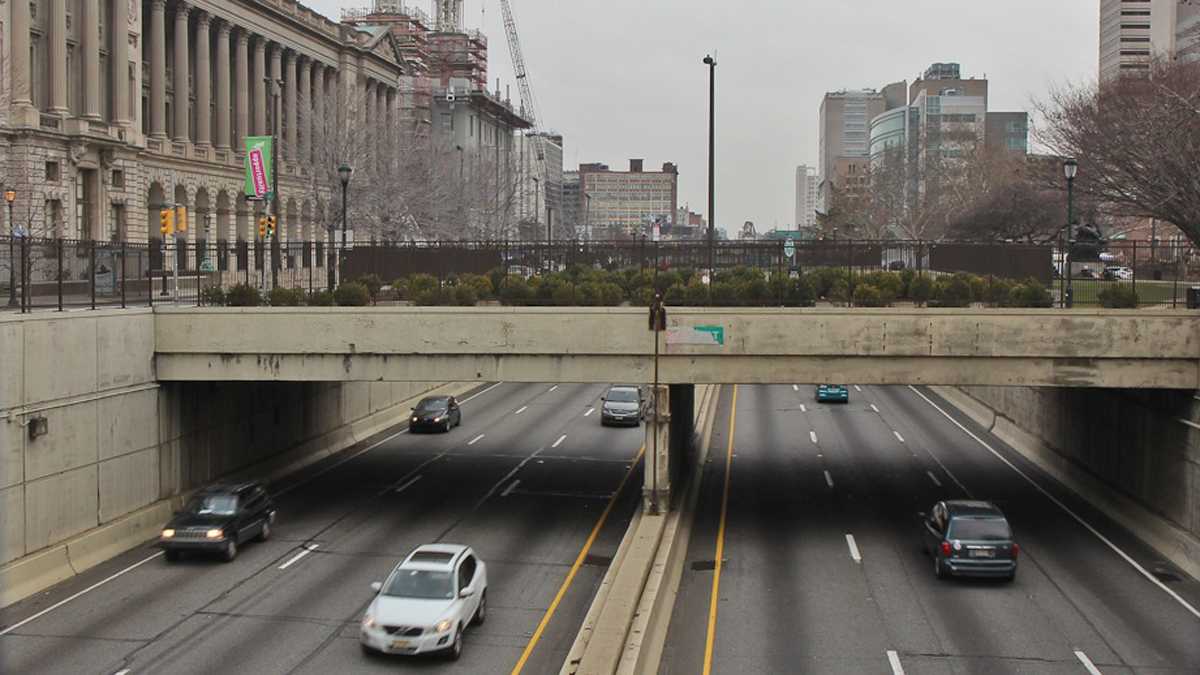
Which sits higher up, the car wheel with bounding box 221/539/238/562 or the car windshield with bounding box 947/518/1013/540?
the car windshield with bounding box 947/518/1013/540

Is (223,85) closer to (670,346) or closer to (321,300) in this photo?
(321,300)

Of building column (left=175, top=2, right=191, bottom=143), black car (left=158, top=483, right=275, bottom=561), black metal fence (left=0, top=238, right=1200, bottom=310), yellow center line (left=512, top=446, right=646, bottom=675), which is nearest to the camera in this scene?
yellow center line (left=512, top=446, right=646, bottom=675)

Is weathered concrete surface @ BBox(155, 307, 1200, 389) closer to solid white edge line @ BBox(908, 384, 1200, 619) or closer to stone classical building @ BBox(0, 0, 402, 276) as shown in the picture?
solid white edge line @ BBox(908, 384, 1200, 619)

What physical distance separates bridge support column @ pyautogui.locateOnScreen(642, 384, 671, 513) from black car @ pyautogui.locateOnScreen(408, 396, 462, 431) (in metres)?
18.2

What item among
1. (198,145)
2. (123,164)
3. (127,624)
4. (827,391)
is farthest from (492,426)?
(198,145)

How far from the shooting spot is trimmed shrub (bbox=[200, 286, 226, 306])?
35.3m

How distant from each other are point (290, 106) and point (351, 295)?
6851cm

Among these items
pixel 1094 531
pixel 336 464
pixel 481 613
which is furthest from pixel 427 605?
pixel 336 464

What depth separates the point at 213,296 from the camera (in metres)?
35.3

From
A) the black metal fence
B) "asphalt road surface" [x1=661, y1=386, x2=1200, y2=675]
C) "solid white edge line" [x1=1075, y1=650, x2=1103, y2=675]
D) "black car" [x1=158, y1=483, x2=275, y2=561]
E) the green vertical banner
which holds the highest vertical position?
the green vertical banner

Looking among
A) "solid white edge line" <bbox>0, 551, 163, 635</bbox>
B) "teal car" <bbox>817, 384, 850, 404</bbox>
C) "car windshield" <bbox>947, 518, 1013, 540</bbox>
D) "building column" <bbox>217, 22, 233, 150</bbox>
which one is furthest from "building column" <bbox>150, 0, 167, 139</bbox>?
"car windshield" <bbox>947, 518, 1013, 540</bbox>

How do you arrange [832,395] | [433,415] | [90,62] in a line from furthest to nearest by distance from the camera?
1. [90,62]
2. [832,395]
3. [433,415]

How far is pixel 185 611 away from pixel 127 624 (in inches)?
49.5

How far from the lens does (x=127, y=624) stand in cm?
2267
